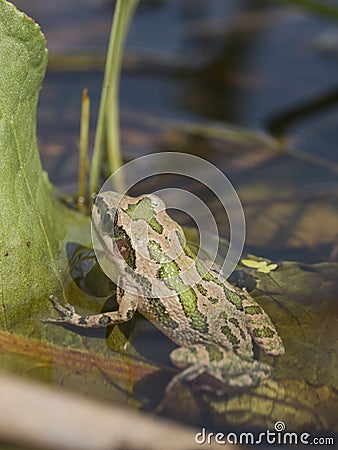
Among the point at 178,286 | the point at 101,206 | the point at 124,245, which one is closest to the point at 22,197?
the point at 101,206

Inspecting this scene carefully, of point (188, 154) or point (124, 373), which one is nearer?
point (124, 373)

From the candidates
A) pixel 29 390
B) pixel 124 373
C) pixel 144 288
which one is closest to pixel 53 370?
pixel 124 373

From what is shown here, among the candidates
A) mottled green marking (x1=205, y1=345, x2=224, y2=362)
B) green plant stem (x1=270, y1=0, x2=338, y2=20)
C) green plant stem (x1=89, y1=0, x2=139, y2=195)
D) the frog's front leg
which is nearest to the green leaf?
the frog's front leg

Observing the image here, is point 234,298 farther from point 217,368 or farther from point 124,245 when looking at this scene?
point 124,245

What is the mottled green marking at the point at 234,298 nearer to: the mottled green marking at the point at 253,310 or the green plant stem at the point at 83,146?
the mottled green marking at the point at 253,310

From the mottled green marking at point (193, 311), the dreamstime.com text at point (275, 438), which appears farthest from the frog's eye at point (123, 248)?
the dreamstime.com text at point (275, 438)

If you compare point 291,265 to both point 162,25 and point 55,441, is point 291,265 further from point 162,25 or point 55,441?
point 162,25
